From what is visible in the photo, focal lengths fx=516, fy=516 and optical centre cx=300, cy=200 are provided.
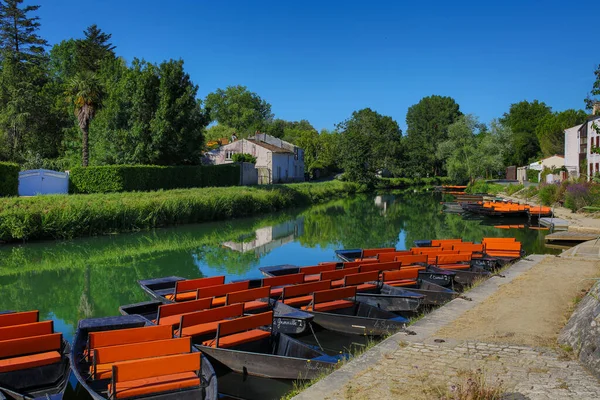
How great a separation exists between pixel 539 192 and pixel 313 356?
1541 inches

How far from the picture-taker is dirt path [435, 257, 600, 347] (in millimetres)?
Result: 8320

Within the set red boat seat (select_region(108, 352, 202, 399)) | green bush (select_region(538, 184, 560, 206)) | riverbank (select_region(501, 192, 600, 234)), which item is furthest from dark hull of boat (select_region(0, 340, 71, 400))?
green bush (select_region(538, 184, 560, 206))

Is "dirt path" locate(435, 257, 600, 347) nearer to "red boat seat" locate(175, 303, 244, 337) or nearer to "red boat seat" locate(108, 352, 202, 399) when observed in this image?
"red boat seat" locate(175, 303, 244, 337)

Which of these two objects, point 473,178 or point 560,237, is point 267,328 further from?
point 473,178

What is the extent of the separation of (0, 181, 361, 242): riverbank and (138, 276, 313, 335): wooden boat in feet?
46.1

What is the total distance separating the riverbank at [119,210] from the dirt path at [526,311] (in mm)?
20301

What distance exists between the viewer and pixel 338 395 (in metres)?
6.06

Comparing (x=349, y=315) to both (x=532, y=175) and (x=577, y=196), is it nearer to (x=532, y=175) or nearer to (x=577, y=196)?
(x=577, y=196)

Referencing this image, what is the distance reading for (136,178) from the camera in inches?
1489

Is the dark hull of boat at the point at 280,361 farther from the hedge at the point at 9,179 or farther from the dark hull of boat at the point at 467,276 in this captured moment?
the hedge at the point at 9,179

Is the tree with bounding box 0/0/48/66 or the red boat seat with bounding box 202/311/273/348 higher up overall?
the tree with bounding box 0/0/48/66

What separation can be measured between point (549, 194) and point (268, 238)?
23975 millimetres

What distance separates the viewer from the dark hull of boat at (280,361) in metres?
7.25

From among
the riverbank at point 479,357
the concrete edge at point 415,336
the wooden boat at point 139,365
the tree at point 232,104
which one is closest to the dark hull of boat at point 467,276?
the concrete edge at point 415,336
